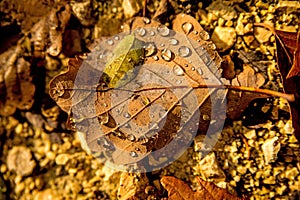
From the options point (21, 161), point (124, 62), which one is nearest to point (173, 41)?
point (124, 62)

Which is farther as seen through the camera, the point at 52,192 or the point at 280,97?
the point at 52,192

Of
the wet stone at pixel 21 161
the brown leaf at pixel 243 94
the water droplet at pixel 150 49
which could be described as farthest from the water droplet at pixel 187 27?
the wet stone at pixel 21 161

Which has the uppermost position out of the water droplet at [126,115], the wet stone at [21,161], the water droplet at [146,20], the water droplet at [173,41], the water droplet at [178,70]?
the water droplet at [146,20]

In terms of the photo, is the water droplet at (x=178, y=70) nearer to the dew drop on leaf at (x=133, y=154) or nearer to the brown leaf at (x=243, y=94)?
the brown leaf at (x=243, y=94)

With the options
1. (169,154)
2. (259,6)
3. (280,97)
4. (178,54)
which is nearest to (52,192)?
(169,154)

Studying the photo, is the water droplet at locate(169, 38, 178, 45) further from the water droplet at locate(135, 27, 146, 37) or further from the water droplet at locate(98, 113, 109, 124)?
the water droplet at locate(98, 113, 109, 124)

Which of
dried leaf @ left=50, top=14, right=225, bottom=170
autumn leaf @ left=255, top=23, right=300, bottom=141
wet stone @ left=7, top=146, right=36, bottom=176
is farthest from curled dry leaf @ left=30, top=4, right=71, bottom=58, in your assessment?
autumn leaf @ left=255, top=23, right=300, bottom=141

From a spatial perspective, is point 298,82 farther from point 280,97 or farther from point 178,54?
point 178,54
